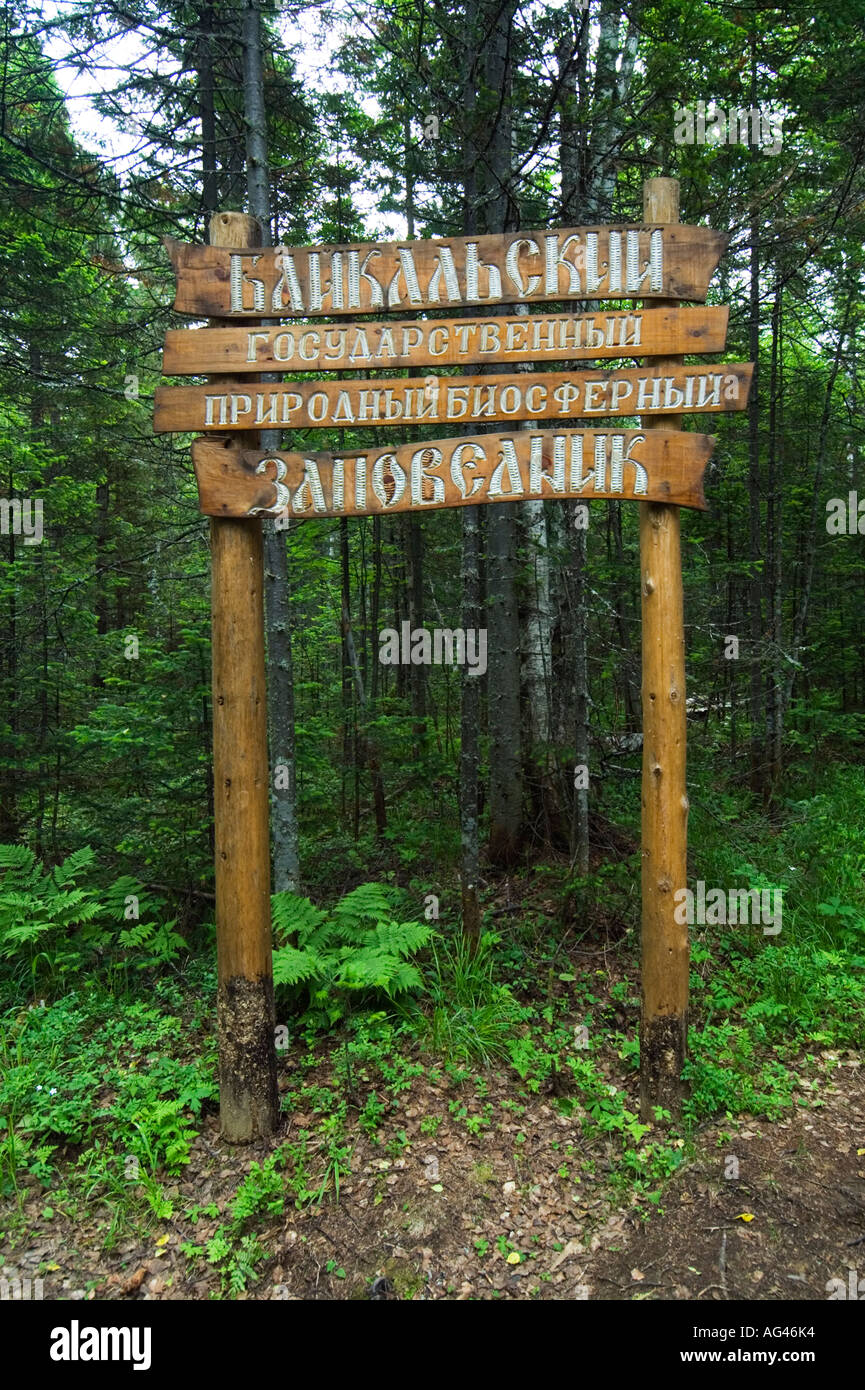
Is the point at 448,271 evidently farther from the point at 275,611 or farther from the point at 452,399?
the point at 275,611

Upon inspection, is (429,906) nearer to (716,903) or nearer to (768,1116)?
(716,903)

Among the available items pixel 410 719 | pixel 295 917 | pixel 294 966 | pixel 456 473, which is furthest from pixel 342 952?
pixel 410 719

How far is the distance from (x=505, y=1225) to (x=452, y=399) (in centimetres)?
420

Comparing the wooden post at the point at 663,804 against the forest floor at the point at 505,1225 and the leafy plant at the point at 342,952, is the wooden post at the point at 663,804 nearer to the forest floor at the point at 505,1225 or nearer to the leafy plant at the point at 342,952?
the forest floor at the point at 505,1225

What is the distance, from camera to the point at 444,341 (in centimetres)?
371

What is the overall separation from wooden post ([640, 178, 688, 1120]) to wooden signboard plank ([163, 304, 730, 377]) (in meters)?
0.22

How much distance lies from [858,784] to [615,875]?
4.70 m

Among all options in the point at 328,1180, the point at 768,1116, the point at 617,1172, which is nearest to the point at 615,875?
the point at 768,1116

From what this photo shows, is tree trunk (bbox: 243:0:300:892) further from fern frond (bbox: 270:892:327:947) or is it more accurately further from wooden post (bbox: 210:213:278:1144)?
wooden post (bbox: 210:213:278:1144)

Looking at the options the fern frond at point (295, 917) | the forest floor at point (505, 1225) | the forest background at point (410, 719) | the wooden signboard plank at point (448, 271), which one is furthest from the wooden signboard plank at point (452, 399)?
the forest floor at point (505, 1225)

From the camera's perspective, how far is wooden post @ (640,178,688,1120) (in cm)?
380

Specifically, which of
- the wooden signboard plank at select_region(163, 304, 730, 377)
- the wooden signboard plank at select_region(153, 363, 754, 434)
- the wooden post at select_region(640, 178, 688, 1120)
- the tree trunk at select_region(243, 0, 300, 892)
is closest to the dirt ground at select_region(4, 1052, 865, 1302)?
the wooden post at select_region(640, 178, 688, 1120)

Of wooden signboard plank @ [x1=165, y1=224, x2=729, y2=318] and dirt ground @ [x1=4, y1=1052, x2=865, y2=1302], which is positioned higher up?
wooden signboard plank @ [x1=165, y1=224, x2=729, y2=318]

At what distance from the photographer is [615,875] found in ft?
20.1
